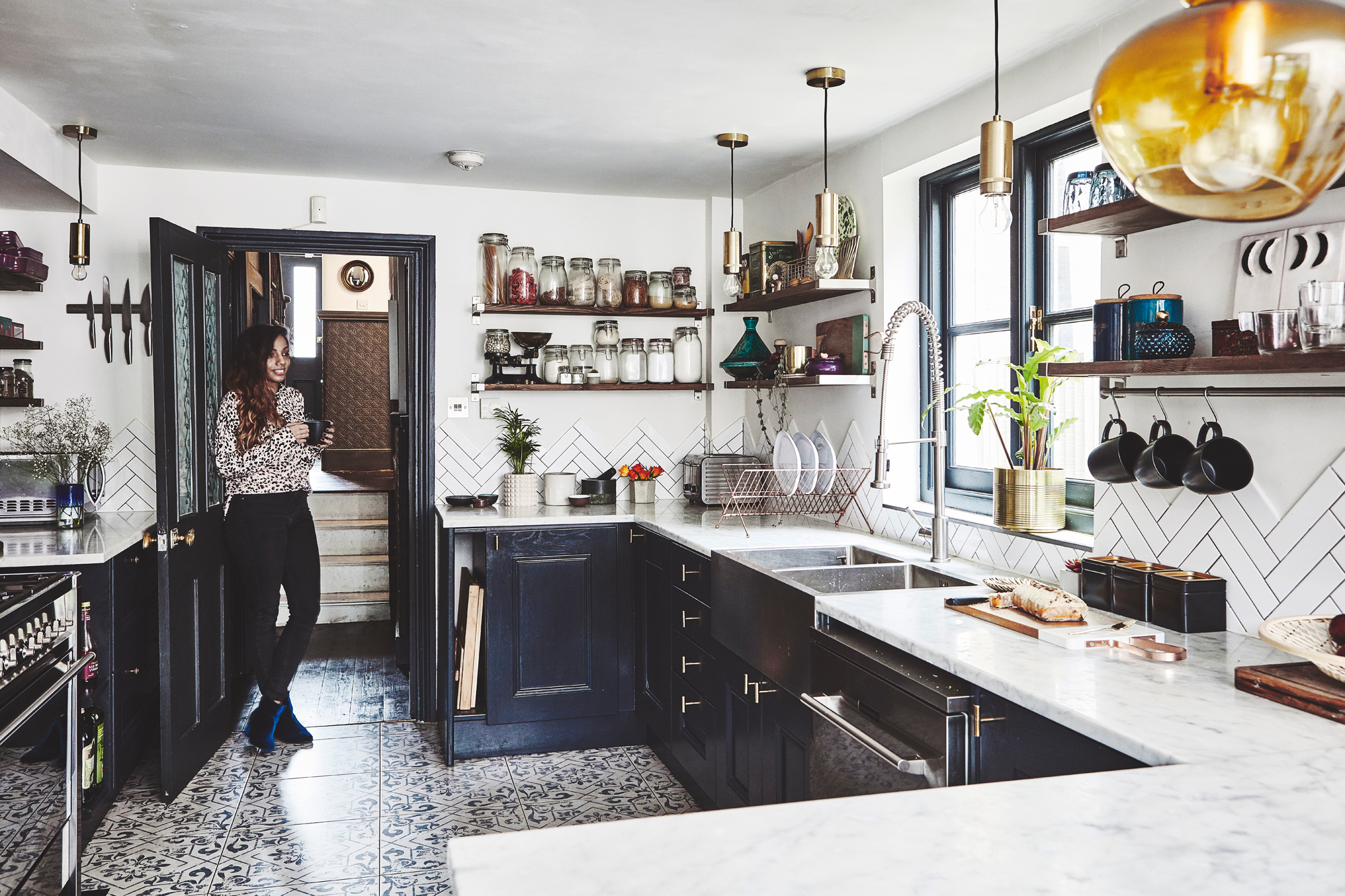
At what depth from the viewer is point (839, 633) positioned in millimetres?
2287

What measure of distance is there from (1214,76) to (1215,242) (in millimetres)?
1549

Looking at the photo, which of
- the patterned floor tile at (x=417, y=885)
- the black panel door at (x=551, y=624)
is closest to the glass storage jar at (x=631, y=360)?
the black panel door at (x=551, y=624)

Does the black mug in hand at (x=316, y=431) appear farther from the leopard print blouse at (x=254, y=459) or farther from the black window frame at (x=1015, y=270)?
the black window frame at (x=1015, y=270)

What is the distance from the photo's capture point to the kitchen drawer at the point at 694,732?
10.4ft

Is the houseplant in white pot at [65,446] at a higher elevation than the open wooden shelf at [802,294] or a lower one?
lower

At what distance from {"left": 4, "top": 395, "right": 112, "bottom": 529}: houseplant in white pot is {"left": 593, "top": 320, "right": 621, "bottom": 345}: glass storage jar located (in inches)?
79.9

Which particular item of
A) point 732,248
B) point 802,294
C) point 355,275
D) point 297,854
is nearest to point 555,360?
point 732,248

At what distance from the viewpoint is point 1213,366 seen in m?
1.89

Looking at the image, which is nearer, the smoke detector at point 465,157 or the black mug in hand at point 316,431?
the smoke detector at point 465,157

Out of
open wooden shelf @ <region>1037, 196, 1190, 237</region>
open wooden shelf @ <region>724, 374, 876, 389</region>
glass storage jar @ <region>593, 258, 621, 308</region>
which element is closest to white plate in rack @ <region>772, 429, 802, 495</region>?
open wooden shelf @ <region>724, 374, 876, 389</region>

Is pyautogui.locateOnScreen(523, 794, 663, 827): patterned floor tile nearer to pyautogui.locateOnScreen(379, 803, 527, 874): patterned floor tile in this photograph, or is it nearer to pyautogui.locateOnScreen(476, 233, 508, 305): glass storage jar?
pyautogui.locateOnScreen(379, 803, 527, 874): patterned floor tile

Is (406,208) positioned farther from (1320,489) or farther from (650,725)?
(1320,489)

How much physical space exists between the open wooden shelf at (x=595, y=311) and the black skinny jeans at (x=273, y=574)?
3.75 ft

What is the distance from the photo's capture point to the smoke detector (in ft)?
12.4
